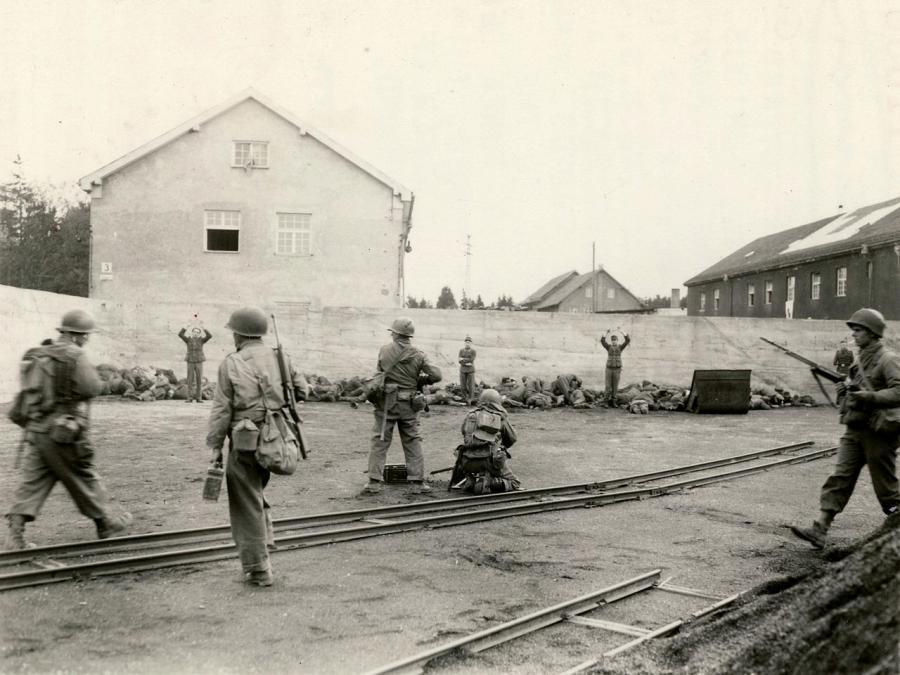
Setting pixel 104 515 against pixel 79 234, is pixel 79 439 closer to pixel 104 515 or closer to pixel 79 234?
pixel 104 515

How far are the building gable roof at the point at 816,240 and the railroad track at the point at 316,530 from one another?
28.9m

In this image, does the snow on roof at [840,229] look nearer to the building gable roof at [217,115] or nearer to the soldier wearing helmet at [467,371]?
the building gable roof at [217,115]

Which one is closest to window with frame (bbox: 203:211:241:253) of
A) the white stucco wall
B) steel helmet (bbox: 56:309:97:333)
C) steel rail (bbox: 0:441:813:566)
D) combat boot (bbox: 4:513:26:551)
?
the white stucco wall

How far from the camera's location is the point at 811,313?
40.6m

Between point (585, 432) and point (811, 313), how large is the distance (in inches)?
1102

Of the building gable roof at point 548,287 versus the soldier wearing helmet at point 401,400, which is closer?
the soldier wearing helmet at point 401,400

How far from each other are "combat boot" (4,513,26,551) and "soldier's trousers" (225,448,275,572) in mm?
1874

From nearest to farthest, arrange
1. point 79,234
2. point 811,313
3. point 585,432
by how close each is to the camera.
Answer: point 585,432 < point 811,313 < point 79,234

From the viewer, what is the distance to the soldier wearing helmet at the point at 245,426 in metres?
5.90

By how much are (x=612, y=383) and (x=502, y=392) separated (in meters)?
3.10

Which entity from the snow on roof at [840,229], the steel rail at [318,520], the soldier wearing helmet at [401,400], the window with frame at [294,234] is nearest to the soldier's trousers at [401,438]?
the soldier wearing helmet at [401,400]

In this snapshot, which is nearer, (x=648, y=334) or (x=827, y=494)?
(x=827, y=494)

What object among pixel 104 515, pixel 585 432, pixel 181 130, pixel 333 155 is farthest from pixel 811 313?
pixel 104 515

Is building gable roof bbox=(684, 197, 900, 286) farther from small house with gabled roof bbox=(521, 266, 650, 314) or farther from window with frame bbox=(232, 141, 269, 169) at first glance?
window with frame bbox=(232, 141, 269, 169)
